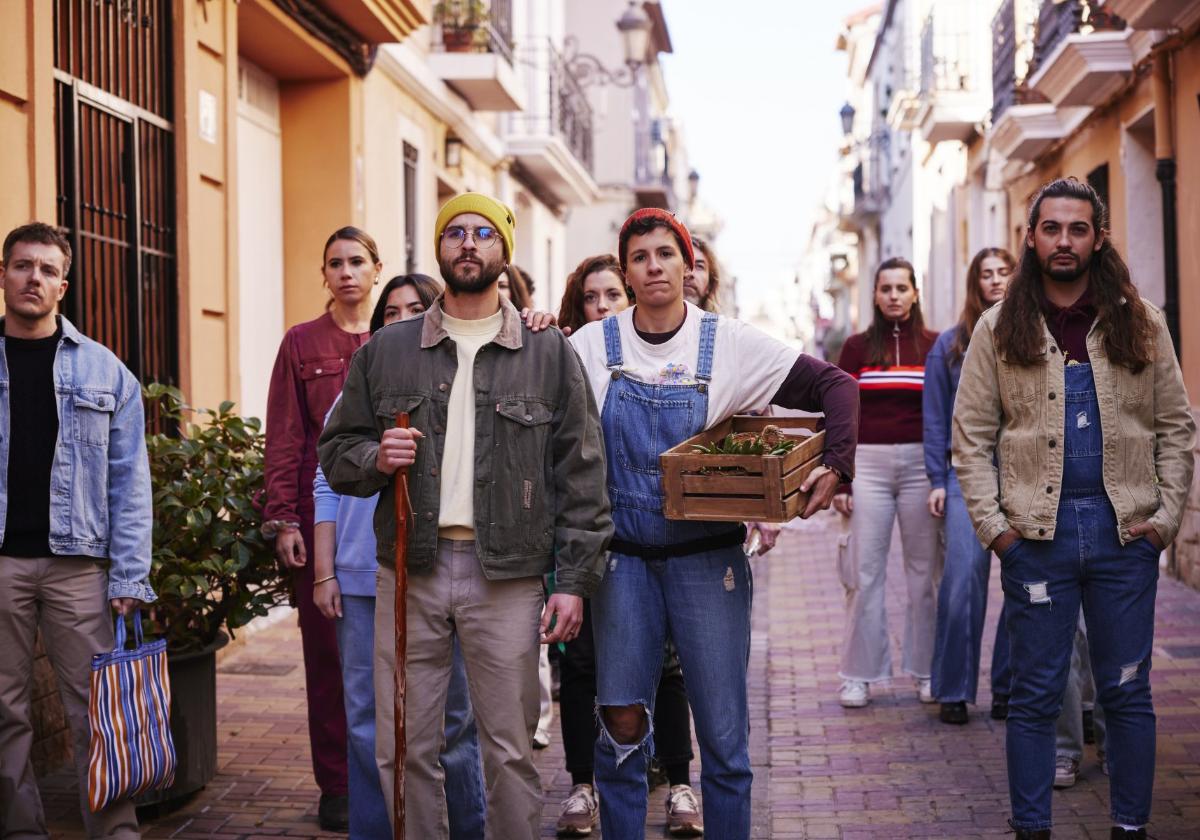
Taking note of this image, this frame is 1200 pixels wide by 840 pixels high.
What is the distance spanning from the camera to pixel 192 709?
565 centimetres

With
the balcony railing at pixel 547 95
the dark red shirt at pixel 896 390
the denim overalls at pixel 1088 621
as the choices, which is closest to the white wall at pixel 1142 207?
Answer: the dark red shirt at pixel 896 390

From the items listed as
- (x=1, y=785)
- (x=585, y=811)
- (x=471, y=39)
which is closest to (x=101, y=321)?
(x=1, y=785)

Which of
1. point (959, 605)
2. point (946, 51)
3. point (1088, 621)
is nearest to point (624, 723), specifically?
point (1088, 621)

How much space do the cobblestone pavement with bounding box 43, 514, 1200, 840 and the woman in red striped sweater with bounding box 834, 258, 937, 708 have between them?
0.86 ft

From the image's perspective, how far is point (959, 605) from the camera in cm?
675

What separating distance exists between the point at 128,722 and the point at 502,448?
1.69 meters

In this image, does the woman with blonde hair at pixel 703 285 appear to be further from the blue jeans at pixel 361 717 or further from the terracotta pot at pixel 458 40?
the terracotta pot at pixel 458 40

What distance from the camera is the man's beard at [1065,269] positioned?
4707 mm

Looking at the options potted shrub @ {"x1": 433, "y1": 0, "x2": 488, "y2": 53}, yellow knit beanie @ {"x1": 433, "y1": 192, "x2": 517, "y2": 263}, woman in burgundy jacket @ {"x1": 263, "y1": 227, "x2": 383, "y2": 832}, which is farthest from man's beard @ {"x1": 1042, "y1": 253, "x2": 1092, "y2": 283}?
potted shrub @ {"x1": 433, "y1": 0, "x2": 488, "y2": 53}

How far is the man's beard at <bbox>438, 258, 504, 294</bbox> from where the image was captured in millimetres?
4047

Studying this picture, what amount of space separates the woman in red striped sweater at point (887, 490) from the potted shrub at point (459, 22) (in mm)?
8911

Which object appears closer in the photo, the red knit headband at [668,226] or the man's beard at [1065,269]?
the red knit headband at [668,226]

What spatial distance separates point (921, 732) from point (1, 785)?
3887 mm

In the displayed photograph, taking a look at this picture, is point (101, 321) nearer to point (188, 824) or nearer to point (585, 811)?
point (188, 824)
